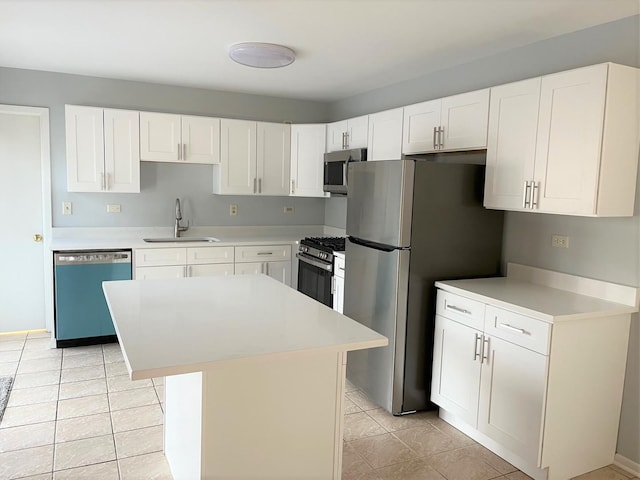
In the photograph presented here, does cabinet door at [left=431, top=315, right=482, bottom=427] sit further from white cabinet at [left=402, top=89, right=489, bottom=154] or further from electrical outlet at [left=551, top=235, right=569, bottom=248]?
white cabinet at [left=402, top=89, right=489, bottom=154]

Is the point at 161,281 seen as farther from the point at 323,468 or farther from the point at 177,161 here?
the point at 177,161

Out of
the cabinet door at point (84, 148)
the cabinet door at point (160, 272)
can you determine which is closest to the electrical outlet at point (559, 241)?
the cabinet door at point (160, 272)

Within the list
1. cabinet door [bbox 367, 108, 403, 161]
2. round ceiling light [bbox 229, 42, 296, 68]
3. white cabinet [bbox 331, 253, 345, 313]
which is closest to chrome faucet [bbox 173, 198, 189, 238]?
white cabinet [bbox 331, 253, 345, 313]

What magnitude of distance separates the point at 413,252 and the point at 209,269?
224cm

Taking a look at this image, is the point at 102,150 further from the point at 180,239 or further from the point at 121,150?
the point at 180,239

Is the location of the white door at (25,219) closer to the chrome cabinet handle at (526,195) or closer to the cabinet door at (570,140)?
the chrome cabinet handle at (526,195)

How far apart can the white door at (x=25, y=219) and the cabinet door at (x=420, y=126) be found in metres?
3.15

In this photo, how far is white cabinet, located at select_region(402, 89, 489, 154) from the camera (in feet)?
10.2

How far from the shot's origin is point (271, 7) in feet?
8.59

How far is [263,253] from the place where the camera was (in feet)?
15.9

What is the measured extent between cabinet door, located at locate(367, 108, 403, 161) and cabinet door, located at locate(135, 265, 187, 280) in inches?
77.2

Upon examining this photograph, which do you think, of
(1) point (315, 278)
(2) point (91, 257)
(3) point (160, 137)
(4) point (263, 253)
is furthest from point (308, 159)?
(2) point (91, 257)

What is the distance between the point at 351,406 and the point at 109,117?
3194mm

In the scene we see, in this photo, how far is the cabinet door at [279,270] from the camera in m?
4.87
